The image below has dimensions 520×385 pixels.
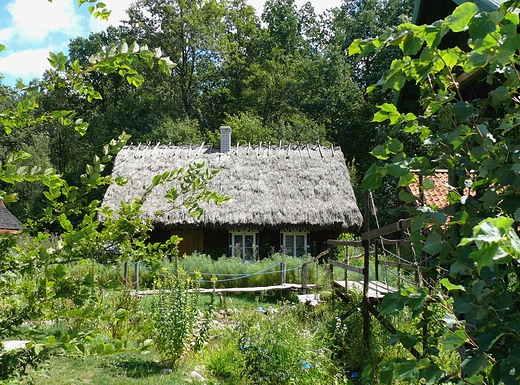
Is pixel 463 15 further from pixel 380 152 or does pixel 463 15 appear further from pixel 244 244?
pixel 244 244

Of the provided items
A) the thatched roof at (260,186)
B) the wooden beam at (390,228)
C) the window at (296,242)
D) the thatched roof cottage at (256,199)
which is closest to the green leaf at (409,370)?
the wooden beam at (390,228)

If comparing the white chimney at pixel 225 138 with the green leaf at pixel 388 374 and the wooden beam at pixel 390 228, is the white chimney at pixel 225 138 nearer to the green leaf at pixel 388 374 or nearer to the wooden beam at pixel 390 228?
the wooden beam at pixel 390 228

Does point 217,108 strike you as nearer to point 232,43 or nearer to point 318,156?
point 232,43

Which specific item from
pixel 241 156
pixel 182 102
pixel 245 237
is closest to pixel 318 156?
pixel 241 156

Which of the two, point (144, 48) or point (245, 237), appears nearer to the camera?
point (144, 48)

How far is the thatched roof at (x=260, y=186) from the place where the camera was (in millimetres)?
16531

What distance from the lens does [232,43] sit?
102 ft

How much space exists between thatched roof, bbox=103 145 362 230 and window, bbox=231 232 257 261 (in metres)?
1.10

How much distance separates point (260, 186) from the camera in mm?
17484

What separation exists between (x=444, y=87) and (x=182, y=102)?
2968cm

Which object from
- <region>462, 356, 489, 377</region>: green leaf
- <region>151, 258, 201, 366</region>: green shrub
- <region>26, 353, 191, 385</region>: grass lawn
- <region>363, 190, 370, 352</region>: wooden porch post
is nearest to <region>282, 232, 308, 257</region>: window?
<region>151, 258, 201, 366</region>: green shrub

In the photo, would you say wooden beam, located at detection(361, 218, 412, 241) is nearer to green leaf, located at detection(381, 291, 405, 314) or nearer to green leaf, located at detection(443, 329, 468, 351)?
green leaf, located at detection(381, 291, 405, 314)

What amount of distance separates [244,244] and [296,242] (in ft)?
6.01

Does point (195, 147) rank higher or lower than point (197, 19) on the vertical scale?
lower
